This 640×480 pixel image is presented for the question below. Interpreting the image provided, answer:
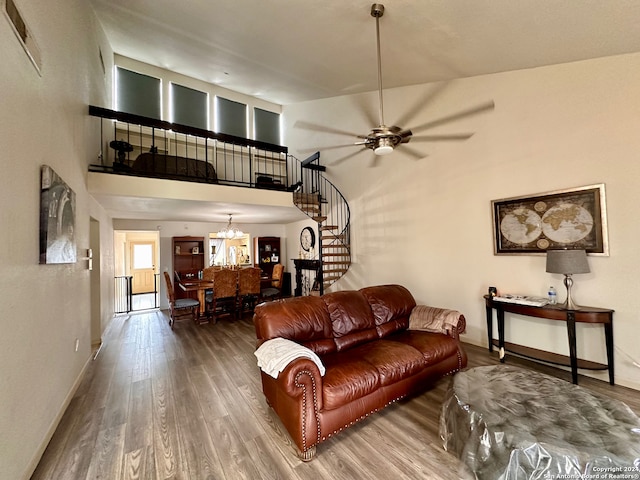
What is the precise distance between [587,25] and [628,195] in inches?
66.6

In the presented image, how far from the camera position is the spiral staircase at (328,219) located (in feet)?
19.0

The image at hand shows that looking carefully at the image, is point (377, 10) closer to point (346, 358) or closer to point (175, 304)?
point (346, 358)

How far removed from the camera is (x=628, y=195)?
8.89 ft

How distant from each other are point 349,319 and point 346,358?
0.54 meters

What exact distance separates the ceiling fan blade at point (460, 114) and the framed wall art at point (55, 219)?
4.62 metres

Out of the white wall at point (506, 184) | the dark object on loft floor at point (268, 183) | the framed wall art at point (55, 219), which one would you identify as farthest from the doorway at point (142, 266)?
the white wall at point (506, 184)

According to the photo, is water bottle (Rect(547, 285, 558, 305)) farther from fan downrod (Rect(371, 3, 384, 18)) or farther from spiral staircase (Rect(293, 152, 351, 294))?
fan downrod (Rect(371, 3, 384, 18))

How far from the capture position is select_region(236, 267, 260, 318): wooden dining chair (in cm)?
571

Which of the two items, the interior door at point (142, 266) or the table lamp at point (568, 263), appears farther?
the interior door at point (142, 266)

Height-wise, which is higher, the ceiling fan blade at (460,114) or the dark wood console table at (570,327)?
the ceiling fan blade at (460,114)

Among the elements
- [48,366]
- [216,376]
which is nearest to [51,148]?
[48,366]

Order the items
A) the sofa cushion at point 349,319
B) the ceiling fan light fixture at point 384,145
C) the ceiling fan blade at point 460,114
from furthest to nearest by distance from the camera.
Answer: the ceiling fan blade at point 460,114 < the sofa cushion at point 349,319 < the ceiling fan light fixture at point 384,145

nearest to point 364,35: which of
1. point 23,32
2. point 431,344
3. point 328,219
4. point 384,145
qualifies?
point 384,145

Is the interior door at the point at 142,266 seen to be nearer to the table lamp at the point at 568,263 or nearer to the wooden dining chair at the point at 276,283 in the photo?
the wooden dining chair at the point at 276,283
